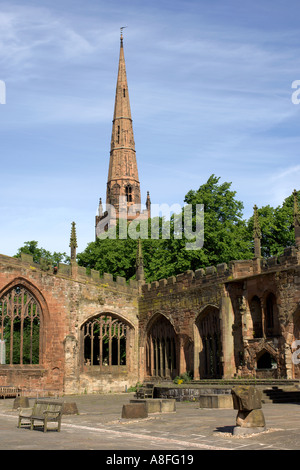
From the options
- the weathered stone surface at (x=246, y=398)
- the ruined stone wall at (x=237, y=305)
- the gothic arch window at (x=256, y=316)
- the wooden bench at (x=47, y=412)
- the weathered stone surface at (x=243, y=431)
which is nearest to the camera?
the weathered stone surface at (x=243, y=431)

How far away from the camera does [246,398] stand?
34.6 ft

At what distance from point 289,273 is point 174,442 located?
14.3 meters

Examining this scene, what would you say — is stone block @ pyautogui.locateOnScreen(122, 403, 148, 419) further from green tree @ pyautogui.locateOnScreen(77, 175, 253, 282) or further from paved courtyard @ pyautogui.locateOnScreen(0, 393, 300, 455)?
green tree @ pyautogui.locateOnScreen(77, 175, 253, 282)

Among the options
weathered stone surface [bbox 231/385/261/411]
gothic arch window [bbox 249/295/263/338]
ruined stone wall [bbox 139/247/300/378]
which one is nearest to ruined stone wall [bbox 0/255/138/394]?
ruined stone wall [bbox 139/247/300/378]

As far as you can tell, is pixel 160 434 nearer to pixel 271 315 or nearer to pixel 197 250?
pixel 271 315

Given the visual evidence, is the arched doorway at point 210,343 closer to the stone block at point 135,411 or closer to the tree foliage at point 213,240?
the tree foliage at point 213,240

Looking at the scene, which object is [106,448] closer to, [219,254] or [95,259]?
[219,254]

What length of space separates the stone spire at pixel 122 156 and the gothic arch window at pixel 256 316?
44.6 meters

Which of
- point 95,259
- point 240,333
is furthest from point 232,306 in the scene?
point 95,259

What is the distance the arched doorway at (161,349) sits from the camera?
99.7 feet

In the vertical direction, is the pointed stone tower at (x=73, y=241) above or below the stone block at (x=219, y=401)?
above

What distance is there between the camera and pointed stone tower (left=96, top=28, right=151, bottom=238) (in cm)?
6900

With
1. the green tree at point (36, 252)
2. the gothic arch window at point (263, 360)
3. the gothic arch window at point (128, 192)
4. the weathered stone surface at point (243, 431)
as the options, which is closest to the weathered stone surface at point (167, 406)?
the weathered stone surface at point (243, 431)

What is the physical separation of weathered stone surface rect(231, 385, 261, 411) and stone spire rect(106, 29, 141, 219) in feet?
192
